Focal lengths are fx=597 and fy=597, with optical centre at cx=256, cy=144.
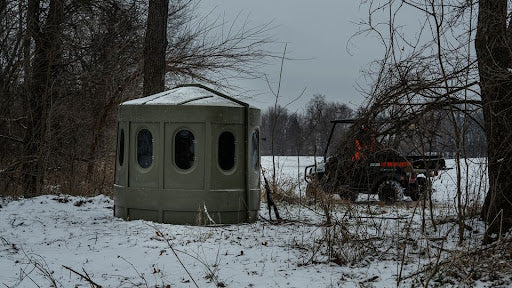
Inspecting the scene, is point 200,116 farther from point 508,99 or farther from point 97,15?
point 97,15

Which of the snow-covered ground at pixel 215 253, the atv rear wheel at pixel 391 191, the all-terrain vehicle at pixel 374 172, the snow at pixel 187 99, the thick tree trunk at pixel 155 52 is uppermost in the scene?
the thick tree trunk at pixel 155 52

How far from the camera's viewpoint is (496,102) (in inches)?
265

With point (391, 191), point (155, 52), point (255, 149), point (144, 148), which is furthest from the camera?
point (391, 191)

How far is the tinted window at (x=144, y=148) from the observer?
31.1 feet

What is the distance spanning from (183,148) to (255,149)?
1416mm

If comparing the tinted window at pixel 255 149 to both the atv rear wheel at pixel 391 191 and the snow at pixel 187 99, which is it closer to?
the snow at pixel 187 99

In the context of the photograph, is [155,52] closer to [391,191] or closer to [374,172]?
[374,172]

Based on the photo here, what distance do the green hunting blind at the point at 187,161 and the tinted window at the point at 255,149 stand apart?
321 mm

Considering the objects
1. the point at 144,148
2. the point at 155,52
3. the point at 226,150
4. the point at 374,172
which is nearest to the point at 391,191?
the point at 374,172

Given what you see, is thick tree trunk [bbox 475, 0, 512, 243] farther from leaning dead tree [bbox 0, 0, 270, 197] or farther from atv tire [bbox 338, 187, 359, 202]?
leaning dead tree [bbox 0, 0, 270, 197]

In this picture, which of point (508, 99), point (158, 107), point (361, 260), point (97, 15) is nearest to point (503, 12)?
point (508, 99)

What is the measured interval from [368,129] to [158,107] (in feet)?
11.1

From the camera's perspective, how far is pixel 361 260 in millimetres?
6535

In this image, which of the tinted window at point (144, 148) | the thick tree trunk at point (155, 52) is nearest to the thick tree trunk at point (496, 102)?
the tinted window at point (144, 148)
